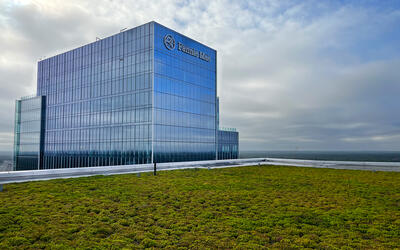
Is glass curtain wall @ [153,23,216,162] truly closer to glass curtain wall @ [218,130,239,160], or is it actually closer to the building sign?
the building sign

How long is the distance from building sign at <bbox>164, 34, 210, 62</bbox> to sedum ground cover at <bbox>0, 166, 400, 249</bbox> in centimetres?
3900

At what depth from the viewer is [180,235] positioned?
12312 millimetres

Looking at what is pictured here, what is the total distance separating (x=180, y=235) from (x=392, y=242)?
29.2ft

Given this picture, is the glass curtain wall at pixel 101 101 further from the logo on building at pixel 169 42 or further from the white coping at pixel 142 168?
the white coping at pixel 142 168

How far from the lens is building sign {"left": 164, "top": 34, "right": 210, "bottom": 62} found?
56.2 meters

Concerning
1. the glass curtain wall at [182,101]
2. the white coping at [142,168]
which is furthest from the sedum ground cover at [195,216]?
the glass curtain wall at [182,101]

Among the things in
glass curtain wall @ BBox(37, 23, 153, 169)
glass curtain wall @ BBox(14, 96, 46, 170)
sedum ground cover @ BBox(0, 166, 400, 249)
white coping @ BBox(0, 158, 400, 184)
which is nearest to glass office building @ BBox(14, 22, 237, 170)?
glass curtain wall @ BBox(37, 23, 153, 169)

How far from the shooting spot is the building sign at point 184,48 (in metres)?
56.2

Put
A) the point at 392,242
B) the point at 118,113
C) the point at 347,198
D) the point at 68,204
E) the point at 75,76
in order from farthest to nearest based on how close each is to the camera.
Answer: the point at 75,76
the point at 118,113
the point at 347,198
the point at 68,204
the point at 392,242

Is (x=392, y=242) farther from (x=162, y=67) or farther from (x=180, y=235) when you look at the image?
(x=162, y=67)

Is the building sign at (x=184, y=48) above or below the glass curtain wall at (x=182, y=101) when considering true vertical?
above

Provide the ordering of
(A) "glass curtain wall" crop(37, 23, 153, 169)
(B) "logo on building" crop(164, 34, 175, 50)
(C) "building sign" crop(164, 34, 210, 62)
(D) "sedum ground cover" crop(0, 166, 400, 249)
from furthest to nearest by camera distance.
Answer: (C) "building sign" crop(164, 34, 210, 62), (B) "logo on building" crop(164, 34, 175, 50), (A) "glass curtain wall" crop(37, 23, 153, 169), (D) "sedum ground cover" crop(0, 166, 400, 249)

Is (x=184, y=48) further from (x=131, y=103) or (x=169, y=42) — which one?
(x=131, y=103)

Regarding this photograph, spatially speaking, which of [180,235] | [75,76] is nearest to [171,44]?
[75,76]
